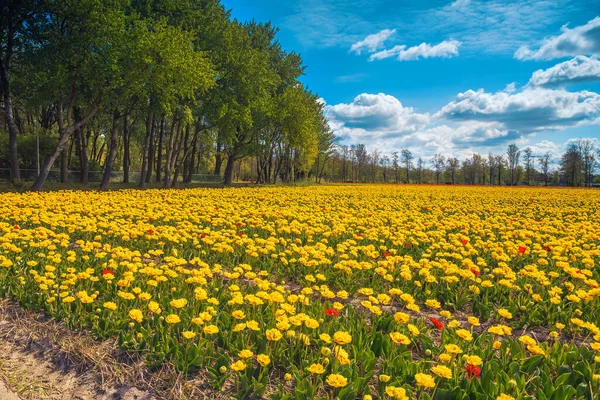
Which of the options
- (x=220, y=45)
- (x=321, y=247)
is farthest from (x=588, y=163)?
(x=321, y=247)

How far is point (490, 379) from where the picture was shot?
8.41 feet

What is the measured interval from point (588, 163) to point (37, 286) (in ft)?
306

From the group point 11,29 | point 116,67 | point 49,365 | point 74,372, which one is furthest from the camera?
point 11,29

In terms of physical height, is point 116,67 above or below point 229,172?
above

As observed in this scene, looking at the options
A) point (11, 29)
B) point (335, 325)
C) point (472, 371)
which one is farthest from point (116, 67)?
point (472, 371)

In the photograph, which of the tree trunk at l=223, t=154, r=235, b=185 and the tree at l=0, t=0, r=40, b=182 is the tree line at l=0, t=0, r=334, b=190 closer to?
the tree at l=0, t=0, r=40, b=182

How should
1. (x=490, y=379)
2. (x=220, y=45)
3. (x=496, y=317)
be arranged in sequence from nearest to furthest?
1. (x=490, y=379)
2. (x=496, y=317)
3. (x=220, y=45)

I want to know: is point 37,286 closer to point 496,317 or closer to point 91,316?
point 91,316

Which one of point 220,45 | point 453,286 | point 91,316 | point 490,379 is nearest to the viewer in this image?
point 490,379

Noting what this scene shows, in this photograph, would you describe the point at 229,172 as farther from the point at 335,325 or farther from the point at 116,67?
the point at 335,325

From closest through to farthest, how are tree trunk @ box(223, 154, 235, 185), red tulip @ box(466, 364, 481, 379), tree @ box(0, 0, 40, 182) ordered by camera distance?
red tulip @ box(466, 364, 481, 379) < tree @ box(0, 0, 40, 182) < tree trunk @ box(223, 154, 235, 185)

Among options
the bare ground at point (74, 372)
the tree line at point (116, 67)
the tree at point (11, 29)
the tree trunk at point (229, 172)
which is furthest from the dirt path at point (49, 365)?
the tree trunk at point (229, 172)

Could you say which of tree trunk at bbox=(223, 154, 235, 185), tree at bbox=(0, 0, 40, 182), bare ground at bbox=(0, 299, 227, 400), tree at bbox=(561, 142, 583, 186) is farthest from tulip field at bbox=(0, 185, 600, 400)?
tree at bbox=(561, 142, 583, 186)

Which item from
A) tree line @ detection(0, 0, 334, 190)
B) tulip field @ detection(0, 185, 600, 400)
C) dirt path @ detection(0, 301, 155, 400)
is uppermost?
tree line @ detection(0, 0, 334, 190)
